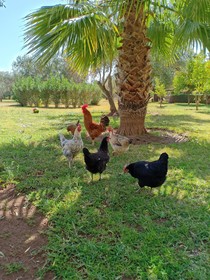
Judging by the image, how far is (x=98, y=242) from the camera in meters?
2.53

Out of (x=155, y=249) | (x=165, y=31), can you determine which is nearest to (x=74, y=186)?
(x=155, y=249)

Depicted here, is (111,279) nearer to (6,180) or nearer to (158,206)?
(158,206)

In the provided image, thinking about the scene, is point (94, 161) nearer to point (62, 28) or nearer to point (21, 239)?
point (21, 239)

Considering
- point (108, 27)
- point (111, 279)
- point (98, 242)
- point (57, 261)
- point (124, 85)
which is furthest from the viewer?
point (124, 85)

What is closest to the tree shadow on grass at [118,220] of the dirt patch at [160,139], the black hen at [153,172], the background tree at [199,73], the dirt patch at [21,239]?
the dirt patch at [21,239]

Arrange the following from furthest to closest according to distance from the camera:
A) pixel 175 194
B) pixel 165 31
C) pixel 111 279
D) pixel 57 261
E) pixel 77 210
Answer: pixel 165 31
pixel 175 194
pixel 77 210
pixel 57 261
pixel 111 279

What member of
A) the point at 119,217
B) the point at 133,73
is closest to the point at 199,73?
the point at 133,73

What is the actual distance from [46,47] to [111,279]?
3402 millimetres

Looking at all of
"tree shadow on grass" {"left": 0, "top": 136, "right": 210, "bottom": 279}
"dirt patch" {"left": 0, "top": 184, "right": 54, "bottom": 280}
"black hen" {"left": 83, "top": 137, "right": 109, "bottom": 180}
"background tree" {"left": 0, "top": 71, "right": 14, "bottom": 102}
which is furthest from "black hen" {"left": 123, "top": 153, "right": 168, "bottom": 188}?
"background tree" {"left": 0, "top": 71, "right": 14, "bottom": 102}

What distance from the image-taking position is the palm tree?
175 inches

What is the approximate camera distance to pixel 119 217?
9.61 ft

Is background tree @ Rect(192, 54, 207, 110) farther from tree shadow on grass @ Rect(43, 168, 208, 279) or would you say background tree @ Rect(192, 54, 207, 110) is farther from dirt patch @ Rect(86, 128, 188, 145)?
tree shadow on grass @ Rect(43, 168, 208, 279)

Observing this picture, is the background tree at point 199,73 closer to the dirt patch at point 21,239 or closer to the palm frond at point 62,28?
the palm frond at point 62,28

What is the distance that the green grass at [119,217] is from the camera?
221 cm
